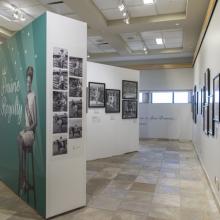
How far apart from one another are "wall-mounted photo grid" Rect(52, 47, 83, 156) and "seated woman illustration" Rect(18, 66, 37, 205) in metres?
0.38

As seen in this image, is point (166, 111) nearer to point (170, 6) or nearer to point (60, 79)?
point (170, 6)

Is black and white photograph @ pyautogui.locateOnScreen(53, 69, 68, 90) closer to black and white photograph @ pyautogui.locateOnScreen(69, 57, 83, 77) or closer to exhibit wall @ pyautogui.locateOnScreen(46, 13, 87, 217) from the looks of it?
exhibit wall @ pyautogui.locateOnScreen(46, 13, 87, 217)

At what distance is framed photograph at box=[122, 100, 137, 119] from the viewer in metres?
7.87

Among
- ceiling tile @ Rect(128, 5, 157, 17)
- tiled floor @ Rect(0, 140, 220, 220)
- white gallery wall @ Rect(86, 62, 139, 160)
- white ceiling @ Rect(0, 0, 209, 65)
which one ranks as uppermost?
ceiling tile @ Rect(128, 5, 157, 17)

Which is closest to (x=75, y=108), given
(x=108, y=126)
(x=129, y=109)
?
(x=108, y=126)

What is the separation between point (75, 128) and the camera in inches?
143

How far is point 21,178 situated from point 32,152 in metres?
0.73

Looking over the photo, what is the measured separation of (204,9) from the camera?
5.64m

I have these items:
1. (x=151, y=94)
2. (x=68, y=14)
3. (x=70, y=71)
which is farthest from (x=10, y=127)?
(x=151, y=94)

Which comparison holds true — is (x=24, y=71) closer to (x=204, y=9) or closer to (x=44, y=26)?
(x=44, y=26)

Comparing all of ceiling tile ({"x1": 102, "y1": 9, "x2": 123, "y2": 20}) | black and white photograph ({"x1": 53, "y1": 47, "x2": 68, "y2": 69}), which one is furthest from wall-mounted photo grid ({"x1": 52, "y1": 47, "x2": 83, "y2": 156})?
ceiling tile ({"x1": 102, "y1": 9, "x2": 123, "y2": 20})

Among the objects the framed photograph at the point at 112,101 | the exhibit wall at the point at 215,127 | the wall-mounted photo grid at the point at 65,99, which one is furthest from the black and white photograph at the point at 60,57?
the framed photograph at the point at 112,101

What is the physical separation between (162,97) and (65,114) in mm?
9088

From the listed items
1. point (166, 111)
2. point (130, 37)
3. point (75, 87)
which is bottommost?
point (166, 111)
